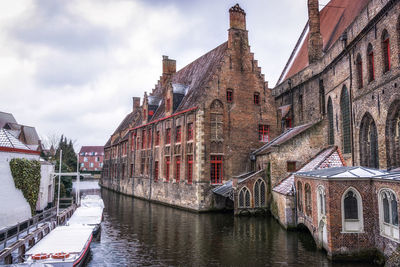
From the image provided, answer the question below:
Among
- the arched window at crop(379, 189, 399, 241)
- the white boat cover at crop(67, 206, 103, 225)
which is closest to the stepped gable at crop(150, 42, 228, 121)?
the white boat cover at crop(67, 206, 103, 225)

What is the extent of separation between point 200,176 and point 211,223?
15.5ft

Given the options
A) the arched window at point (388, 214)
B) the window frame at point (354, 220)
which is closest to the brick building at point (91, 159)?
the window frame at point (354, 220)

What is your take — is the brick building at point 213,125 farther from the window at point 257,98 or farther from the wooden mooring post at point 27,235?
the wooden mooring post at point 27,235

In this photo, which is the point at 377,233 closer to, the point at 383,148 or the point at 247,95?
the point at 383,148

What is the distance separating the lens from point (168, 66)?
36844 millimetres

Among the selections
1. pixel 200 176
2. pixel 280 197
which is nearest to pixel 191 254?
pixel 280 197

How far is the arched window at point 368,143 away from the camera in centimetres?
1522

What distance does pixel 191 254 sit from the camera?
442 inches

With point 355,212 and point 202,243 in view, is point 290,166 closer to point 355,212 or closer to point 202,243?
point 202,243

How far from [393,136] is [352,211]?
496 centimetres

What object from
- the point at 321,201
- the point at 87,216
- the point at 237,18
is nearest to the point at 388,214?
the point at 321,201

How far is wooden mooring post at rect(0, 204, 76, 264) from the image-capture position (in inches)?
369

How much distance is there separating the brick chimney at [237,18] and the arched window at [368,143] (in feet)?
38.1

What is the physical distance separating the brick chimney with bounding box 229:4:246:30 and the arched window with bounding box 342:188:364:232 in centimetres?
1669
